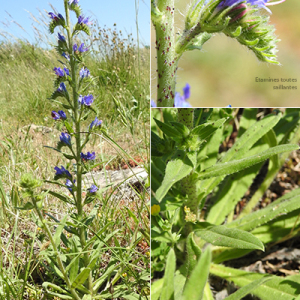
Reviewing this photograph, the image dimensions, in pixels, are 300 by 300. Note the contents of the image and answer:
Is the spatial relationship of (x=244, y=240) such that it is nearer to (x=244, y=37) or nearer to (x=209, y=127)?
(x=209, y=127)

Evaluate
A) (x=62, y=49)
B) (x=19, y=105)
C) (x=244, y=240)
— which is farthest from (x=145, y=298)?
(x=19, y=105)

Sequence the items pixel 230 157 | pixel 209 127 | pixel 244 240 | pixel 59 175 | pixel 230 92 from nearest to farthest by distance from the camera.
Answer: pixel 244 240
pixel 209 127
pixel 59 175
pixel 230 157
pixel 230 92

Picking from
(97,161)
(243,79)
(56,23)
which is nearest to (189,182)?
(56,23)

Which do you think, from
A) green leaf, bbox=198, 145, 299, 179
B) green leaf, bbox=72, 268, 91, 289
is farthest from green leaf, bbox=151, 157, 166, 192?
green leaf, bbox=72, 268, 91, 289

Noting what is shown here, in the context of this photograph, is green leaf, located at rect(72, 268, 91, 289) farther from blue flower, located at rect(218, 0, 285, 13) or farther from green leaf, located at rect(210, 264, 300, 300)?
blue flower, located at rect(218, 0, 285, 13)

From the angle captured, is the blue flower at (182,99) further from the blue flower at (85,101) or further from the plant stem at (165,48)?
the blue flower at (85,101)

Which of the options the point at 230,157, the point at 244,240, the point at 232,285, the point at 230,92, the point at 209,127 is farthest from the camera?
the point at 230,92

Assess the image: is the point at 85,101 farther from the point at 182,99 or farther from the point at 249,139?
the point at 249,139
